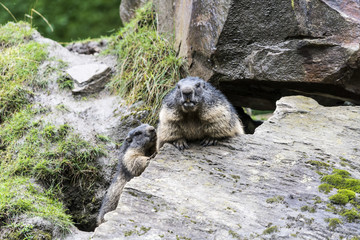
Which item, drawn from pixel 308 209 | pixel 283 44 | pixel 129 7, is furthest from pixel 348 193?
pixel 129 7

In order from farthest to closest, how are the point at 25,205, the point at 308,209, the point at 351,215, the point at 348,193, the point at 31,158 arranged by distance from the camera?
the point at 31,158, the point at 25,205, the point at 348,193, the point at 308,209, the point at 351,215

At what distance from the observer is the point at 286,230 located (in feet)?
11.6

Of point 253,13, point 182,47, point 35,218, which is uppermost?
point 253,13

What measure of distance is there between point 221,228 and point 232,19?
2.94m

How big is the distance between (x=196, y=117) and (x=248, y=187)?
3.39 feet

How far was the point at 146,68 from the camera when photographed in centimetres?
717

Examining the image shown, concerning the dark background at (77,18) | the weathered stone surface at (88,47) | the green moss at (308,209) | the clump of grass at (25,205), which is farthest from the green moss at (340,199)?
the dark background at (77,18)

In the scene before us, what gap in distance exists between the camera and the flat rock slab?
7.50 m

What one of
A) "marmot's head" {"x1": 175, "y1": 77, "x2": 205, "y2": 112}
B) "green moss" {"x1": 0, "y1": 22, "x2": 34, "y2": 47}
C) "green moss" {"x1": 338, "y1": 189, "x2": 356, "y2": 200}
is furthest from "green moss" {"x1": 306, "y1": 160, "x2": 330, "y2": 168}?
"green moss" {"x1": 0, "y1": 22, "x2": 34, "y2": 47}

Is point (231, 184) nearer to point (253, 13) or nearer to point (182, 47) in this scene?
point (253, 13)

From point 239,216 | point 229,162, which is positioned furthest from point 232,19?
point 239,216

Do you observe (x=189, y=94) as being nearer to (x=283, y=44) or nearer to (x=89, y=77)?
(x=283, y=44)

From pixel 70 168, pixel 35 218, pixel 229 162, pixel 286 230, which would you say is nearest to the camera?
pixel 286 230

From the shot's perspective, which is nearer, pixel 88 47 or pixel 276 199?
pixel 276 199
